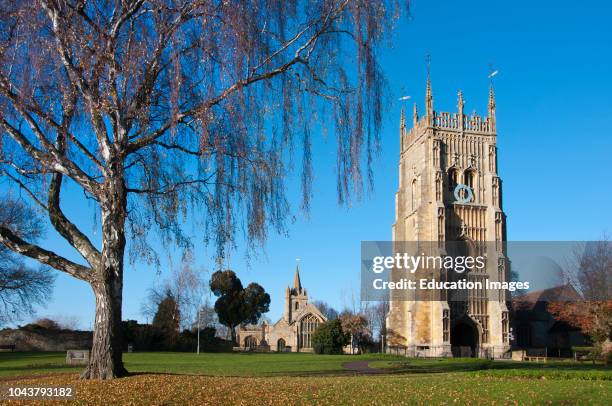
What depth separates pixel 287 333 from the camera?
3290 inches

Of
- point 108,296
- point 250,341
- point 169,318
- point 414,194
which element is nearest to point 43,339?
point 169,318

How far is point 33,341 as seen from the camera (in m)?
42.7

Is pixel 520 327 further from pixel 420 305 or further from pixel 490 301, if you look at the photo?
pixel 420 305

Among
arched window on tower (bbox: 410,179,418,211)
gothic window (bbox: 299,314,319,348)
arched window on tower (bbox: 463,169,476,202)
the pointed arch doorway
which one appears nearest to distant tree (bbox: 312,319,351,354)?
the pointed arch doorway

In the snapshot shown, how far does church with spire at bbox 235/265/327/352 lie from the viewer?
265ft

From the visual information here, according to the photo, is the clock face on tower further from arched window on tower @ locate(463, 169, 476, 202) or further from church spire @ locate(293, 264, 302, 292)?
church spire @ locate(293, 264, 302, 292)

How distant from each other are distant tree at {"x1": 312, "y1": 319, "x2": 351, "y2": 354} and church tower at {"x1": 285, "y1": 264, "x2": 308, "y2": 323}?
129 ft

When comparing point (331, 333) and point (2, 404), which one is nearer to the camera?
point (2, 404)

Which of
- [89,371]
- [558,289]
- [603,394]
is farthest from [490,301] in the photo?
[89,371]

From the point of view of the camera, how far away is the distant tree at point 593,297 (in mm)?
36094

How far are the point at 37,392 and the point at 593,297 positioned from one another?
4074cm

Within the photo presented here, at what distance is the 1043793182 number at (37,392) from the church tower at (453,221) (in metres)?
40.3

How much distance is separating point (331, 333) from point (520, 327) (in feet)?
62.6

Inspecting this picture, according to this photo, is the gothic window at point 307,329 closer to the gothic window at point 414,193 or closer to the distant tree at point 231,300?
the distant tree at point 231,300
